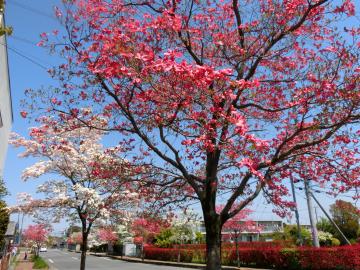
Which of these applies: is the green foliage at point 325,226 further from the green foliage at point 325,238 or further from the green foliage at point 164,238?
the green foliage at point 164,238

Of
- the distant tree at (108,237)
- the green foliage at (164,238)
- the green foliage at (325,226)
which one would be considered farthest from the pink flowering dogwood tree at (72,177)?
the green foliage at (325,226)

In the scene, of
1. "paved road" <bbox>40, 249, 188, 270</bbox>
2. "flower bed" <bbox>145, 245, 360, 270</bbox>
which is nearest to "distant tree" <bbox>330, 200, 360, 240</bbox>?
"flower bed" <bbox>145, 245, 360, 270</bbox>

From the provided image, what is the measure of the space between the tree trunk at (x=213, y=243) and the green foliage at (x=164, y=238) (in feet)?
113

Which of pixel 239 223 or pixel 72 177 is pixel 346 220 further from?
pixel 72 177

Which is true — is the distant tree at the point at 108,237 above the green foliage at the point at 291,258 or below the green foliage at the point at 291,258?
above

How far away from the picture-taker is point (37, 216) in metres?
16.9

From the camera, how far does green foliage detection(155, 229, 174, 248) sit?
4104 centimetres

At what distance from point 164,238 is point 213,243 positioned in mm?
36239

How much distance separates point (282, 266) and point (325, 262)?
3203 mm

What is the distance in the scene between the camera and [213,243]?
698cm

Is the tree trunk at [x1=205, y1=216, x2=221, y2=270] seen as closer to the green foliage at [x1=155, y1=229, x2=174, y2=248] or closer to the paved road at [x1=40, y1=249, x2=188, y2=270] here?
the paved road at [x1=40, y1=249, x2=188, y2=270]

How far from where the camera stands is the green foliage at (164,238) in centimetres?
4104

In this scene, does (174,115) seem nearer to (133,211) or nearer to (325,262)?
(133,211)

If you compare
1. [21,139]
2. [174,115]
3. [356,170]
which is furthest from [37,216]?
[356,170]
